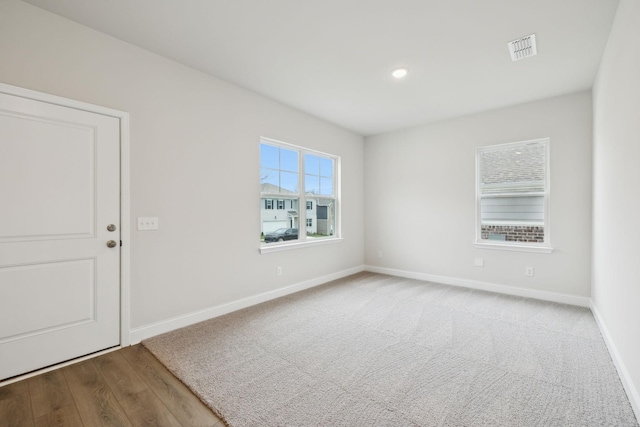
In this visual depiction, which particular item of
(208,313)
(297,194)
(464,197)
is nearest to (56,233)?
(208,313)

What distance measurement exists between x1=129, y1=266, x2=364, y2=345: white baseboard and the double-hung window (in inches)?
25.2

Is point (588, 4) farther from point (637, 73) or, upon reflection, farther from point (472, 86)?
point (472, 86)

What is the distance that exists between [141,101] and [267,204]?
1.80 m

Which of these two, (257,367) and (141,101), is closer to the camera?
(257,367)

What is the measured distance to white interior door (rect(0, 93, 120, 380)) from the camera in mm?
2021

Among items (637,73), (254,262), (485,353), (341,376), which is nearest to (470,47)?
(637,73)

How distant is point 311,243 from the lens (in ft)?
14.4

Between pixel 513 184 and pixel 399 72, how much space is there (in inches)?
95.6

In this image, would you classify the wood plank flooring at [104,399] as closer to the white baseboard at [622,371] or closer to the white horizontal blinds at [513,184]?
A: the white baseboard at [622,371]

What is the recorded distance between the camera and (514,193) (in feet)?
13.2

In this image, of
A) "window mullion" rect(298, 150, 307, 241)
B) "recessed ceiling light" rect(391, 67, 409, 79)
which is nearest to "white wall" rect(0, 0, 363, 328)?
"window mullion" rect(298, 150, 307, 241)

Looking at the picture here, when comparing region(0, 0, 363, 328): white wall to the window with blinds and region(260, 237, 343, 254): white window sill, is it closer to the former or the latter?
region(260, 237, 343, 254): white window sill

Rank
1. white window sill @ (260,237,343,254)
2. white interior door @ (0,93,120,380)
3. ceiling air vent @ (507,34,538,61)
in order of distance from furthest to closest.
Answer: white window sill @ (260,237,343,254), ceiling air vent @ (507,34,538,61), white interior door @ (0,93,120,380)

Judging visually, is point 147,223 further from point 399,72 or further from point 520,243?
point 520,243
